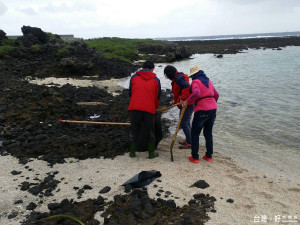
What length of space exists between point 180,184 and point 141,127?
1.66 meters

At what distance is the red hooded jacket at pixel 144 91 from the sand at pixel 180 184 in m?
1.38

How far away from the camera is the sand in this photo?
4.07 m

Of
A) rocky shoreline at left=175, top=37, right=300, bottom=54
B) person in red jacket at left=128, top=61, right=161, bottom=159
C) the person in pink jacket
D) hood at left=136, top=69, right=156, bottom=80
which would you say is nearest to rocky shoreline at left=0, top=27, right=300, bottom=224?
person in red jacket at left=128, top=61, right=161, bottom=159

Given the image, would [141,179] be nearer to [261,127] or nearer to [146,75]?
[146,75]

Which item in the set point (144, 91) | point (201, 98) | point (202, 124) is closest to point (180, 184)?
point (202, 124)

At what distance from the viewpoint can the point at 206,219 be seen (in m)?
3.84

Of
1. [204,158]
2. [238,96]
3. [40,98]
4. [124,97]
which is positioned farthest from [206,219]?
[238,96]

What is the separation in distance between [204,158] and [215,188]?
1.58 meters

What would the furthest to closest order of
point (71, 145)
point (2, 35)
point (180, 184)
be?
1. point (2, 35)
2. point (71, 145)
3. point (180, 184)

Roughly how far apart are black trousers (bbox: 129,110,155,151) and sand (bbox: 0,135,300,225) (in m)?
0.52

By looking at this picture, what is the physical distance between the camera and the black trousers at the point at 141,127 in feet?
18.7

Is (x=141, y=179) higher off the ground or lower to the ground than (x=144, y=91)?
lower

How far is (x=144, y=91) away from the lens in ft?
18.2

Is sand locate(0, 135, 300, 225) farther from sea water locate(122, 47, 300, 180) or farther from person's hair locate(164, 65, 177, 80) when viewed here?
person's hair locate(164, 65, 177, 80)
